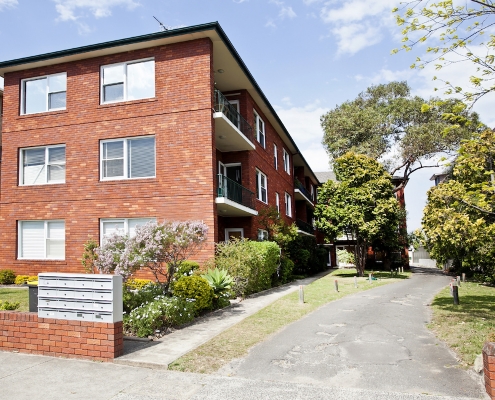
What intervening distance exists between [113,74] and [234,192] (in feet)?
22.5

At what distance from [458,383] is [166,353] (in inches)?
177

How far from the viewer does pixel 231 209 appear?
1702 centimetres

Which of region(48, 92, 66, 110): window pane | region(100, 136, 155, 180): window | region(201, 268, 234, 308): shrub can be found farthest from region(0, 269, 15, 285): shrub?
region(201, 268, 234, 308): shrub

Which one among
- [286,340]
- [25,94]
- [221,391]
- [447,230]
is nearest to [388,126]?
[447,230]

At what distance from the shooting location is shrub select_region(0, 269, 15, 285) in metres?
16.7

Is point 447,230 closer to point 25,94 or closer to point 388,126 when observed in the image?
point 25,94

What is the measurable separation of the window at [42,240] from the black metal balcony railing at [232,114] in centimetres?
802

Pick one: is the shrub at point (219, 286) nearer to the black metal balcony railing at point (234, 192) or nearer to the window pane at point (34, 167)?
the black metal balcony railing at point (234, 192)

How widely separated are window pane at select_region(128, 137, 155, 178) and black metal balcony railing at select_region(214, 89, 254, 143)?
117 inches

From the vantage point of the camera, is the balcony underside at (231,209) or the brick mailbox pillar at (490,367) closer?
the brick mailbox pillar at (490,367)

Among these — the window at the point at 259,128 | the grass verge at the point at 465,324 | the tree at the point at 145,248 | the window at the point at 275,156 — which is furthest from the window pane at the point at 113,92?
the grass verge at the point at 465,324

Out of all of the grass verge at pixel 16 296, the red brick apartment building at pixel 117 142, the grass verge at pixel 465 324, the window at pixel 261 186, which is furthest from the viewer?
the window at pixel 261 186

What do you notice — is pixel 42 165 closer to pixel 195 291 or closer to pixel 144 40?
pixel 144 40

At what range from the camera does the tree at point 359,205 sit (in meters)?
26.0
